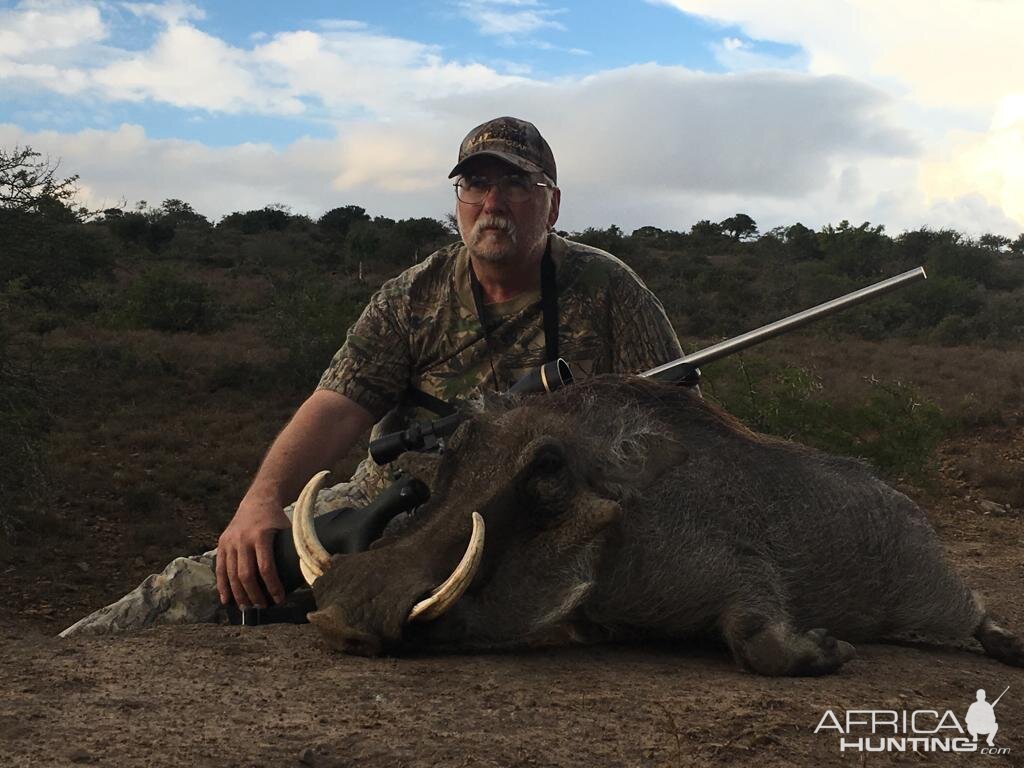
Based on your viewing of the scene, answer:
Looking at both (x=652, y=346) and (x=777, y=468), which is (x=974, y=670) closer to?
(x=777, y=468)

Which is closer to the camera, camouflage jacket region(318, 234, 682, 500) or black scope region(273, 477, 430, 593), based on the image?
black scope region(273, 477, 430, 593)

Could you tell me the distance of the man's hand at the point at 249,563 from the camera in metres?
3.41

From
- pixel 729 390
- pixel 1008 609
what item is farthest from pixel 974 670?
pixel 729 390

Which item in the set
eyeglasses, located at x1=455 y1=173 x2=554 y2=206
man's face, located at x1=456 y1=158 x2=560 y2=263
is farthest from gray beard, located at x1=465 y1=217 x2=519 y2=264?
eyeglasses, located at x1=455 y1=173 x2=554 y2=206

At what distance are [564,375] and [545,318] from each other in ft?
2.94

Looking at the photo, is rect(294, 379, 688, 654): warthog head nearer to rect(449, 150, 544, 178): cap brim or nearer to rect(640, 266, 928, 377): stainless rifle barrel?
rect(640, 266, 928, 377): stainless rifle barrel

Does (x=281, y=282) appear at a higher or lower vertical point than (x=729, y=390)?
higher

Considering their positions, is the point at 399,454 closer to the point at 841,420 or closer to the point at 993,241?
the point at 841,420

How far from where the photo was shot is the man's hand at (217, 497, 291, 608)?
3.41 meters

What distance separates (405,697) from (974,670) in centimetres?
207

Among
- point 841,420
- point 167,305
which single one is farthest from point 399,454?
point 167,305

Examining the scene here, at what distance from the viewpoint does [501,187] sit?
4398mm

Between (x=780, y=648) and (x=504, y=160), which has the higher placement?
(x=504, y=160)

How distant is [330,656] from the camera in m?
2.86
